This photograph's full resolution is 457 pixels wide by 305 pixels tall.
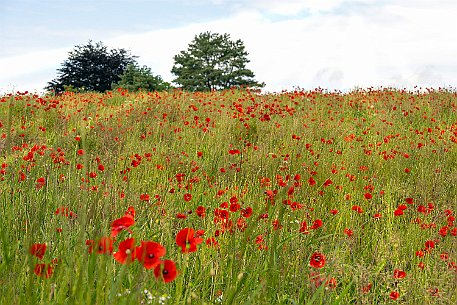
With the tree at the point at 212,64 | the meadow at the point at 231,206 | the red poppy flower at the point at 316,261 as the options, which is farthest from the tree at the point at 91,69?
the red poppy flower at the point at 316,261

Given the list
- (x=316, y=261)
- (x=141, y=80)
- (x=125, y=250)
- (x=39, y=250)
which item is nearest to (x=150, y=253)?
(x=125, y=250)

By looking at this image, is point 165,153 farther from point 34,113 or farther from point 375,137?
point 34,113

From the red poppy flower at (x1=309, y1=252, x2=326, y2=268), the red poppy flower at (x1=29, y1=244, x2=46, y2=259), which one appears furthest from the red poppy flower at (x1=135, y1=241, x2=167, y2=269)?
the red poppy flower at (x1=309, y1=252, x2=326, y2=268)

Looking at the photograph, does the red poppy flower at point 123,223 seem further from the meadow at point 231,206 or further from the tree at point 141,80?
the tree at point 141,80

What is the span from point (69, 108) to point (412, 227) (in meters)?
7.98

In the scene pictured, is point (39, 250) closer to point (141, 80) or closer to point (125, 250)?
point (125, 250)

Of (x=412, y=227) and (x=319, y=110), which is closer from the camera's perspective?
(x=412, y=227)

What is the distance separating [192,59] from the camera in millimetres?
29188

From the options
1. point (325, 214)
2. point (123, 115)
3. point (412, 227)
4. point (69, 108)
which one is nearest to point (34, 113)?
point (69, 108)

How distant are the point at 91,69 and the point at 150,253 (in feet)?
92.4

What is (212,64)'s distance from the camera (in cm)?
2920

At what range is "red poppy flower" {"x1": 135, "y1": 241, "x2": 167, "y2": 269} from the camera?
4.00 feet

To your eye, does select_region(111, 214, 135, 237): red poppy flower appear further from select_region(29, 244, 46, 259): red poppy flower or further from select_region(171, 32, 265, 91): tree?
select_region(171, 32, 265, 91): tree

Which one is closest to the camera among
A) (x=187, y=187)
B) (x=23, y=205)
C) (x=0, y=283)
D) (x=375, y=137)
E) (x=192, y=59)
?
(x=0, y=283)
